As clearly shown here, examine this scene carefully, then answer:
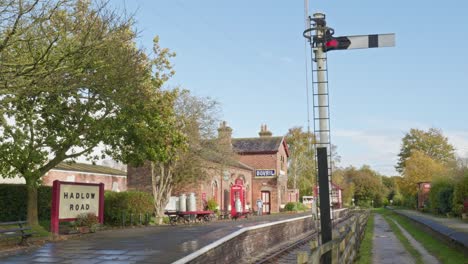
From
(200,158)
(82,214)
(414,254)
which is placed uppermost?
(200,158)

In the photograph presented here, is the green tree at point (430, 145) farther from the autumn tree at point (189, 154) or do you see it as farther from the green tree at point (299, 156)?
the autumn tree at point (189, 154)

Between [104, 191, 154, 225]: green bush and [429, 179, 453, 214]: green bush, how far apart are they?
86.0 ft

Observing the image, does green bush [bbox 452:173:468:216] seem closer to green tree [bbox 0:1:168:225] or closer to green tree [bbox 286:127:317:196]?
green tree [bbox 0:1:168:225]

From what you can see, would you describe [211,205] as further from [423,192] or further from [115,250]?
[423,192]

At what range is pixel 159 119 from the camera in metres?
19.8

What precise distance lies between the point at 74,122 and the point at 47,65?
344 inches

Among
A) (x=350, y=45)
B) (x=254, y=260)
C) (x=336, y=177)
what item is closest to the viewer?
(x=350, y=45)

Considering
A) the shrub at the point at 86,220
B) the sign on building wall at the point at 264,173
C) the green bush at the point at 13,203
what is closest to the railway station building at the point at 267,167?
the sign on building wall at the point at 264,173

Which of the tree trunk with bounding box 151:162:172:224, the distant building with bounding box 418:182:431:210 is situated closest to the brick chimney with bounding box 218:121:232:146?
the tree trunk with bounding box 151:162:172:224

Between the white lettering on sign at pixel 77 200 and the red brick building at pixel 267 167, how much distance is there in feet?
106

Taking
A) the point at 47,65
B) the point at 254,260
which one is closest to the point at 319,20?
the point at 47,65

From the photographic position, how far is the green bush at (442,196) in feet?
126

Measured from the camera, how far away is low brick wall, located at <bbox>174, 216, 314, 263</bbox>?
1107 centimetres

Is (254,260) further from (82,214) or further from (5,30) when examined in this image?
(5,30)
